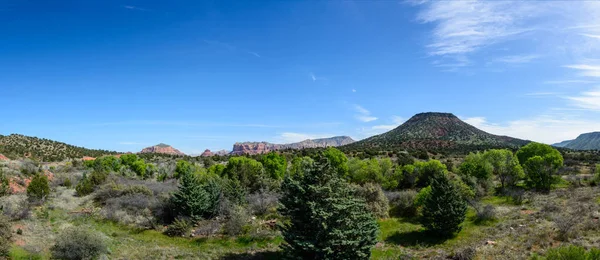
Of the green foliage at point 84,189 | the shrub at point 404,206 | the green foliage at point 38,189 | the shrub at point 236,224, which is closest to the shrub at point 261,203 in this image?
the shrub at point 236,224

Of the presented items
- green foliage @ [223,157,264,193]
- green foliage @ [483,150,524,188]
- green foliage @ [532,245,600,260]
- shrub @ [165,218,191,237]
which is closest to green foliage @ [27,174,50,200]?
shrub @ [165,218,191,237]

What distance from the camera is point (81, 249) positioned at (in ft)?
53.0

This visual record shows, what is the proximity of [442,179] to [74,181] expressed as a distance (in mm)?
42263

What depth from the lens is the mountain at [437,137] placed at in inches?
3506

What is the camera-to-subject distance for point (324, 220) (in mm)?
14531

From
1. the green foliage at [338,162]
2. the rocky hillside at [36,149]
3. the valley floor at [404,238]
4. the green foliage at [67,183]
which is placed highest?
the rocky hillside at [36,149]

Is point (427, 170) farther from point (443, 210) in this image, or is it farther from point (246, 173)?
point (246, 173)

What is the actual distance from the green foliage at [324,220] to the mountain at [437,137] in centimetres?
7369

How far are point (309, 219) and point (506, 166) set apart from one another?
3214 centimetres

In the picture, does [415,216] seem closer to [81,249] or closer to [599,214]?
[599,214]

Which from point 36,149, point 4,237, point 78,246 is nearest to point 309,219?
point 78,246

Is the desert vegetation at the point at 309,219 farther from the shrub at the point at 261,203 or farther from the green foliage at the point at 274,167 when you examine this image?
the green foliage at the point at 274,167

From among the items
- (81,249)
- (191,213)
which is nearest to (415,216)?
(191,213)

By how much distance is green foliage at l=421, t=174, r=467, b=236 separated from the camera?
20719 millimetres
